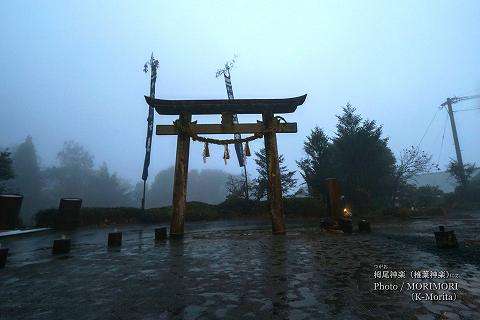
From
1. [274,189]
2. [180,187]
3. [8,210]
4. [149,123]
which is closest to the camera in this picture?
[180,187]

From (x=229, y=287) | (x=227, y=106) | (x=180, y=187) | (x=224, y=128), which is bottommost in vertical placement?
(x=229, y=287)

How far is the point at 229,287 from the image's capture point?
407 cm

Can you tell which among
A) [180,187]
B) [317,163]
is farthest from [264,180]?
[180,187]

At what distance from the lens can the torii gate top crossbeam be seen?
11.3 m

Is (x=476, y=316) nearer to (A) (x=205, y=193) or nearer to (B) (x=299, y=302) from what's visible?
(B) (x=299, y=302)

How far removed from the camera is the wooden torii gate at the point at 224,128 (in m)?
11.0

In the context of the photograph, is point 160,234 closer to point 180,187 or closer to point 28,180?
point 180,187

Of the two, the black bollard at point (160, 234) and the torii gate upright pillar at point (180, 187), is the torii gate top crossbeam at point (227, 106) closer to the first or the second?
the torii gate upright pillar at point (180, 187)

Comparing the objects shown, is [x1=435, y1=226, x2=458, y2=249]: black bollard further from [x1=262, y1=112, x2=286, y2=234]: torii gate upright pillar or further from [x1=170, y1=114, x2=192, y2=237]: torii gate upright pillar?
[x1=170, y1=114, x2=192, y2=237]: torii gate upright pillar

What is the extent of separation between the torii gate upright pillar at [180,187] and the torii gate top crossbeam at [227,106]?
58cm

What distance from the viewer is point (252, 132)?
38.1 ft

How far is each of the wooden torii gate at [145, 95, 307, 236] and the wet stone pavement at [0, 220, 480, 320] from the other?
419 cm

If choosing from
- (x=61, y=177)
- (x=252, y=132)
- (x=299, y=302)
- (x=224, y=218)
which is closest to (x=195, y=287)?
(x=299, y=302)

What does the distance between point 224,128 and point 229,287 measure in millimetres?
8169
